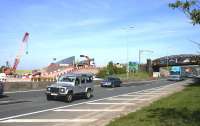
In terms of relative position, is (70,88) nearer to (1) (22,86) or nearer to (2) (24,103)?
(2) (24,103)

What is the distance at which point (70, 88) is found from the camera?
28.1 meters

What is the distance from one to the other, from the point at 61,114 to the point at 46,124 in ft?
12.6

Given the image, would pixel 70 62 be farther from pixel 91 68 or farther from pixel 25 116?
pixel 25 116

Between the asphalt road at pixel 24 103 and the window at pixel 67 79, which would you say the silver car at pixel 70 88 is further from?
the asphalt road at pixel 24 103

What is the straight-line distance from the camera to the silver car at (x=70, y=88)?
27469 mm

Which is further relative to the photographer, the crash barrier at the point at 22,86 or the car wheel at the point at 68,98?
the crash barrier at the point at 22,86

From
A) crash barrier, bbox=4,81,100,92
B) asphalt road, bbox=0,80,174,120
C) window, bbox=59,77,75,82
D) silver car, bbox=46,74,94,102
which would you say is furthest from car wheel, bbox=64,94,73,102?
crash barrier, bbox=4,81,100,92

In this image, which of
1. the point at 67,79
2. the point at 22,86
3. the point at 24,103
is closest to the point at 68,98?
the point at 67,79

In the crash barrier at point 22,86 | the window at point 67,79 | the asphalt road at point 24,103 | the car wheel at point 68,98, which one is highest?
the window at point 67,79

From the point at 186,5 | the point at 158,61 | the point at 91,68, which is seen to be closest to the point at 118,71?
the point at 91,68

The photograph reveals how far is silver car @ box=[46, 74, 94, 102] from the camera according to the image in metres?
27.5

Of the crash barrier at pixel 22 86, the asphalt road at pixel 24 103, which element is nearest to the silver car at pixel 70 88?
the asphalt road at pixel 24 103

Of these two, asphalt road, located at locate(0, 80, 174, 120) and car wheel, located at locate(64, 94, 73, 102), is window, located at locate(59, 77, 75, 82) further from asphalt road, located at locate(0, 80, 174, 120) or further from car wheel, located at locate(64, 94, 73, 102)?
car wheel, located at locate(64, 94, 73, 102)

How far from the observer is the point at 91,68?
391ft
